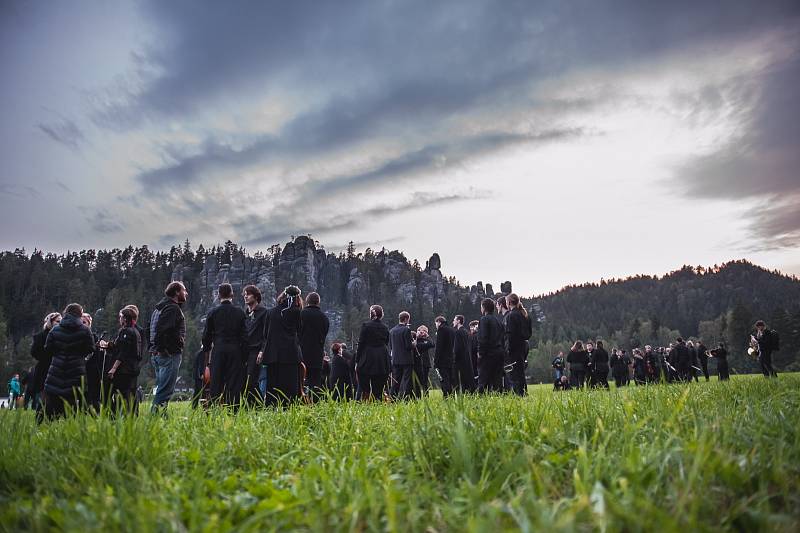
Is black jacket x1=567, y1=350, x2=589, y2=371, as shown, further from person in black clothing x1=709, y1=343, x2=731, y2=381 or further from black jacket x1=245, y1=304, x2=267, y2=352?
black jacket x1=245, y1=304, x2=267, y2=352

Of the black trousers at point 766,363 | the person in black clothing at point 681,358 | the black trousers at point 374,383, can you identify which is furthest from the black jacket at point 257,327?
the person in black clothing at point 681,358

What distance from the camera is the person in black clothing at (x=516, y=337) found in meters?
12.2

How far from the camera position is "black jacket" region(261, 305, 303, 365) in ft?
29.3

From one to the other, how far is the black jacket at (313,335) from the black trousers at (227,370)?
1511 mm

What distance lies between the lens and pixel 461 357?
13.3m

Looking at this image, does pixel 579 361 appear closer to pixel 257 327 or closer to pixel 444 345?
pixel 444 345

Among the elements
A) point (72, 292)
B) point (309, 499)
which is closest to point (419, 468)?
point (309, 499)

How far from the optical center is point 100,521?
2.03 meters

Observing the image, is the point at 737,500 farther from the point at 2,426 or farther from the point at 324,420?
the point at 2,426

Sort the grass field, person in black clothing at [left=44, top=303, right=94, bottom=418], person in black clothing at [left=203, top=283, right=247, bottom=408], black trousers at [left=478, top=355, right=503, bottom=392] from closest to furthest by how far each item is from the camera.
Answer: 1. the grass field
2. person in black clothing at [left=44, top=303, right=94, bottom=418]
3. person in black clothing at [left=203, top=283, right=247, bottom=408]
4. black trousers at [left=478, top=355, right=503, bottom=392]

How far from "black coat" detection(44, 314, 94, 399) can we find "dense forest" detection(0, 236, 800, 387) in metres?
96.9

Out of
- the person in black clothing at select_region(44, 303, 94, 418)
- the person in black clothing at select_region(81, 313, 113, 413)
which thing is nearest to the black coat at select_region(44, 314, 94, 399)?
the person in black clothing at select_region(44, 303, 94, 418)

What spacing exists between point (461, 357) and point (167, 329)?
26.0 ft

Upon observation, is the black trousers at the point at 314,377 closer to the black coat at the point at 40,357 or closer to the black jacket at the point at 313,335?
the black jacket at the point at 313,335
